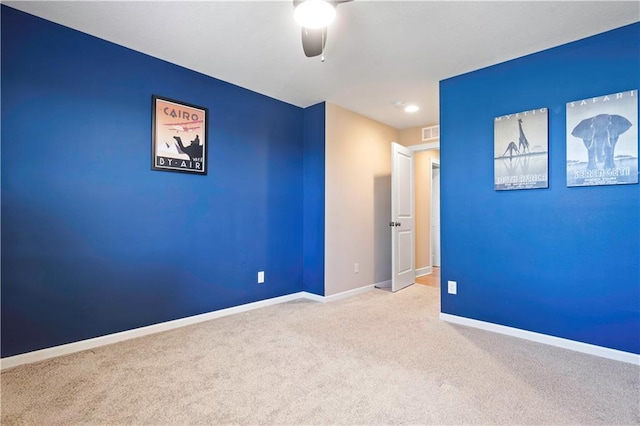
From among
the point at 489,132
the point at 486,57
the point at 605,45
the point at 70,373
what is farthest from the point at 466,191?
the point at 70,373

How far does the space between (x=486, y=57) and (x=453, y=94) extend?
0.46 meters

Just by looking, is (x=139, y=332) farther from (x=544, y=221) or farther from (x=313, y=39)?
(x=544, y=221)

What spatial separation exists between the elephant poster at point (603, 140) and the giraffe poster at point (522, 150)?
167mm

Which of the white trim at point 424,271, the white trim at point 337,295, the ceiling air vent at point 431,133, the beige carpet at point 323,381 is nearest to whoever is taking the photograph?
the beige carpet at point 323,381

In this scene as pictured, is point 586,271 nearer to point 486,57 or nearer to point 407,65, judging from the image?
point 486,57

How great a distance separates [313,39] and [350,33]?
64 cm

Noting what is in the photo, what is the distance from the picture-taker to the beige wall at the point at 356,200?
401 centimetres

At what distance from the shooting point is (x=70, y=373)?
6.77 ft

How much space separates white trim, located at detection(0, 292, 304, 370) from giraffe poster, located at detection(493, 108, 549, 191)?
285 centimetres

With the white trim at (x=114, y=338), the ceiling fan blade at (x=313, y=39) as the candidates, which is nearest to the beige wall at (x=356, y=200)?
the white trim at (x=114, y=338)

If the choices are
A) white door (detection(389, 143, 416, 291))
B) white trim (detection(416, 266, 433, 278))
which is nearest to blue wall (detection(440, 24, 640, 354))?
white door (detection(389, 143, 416, 291))

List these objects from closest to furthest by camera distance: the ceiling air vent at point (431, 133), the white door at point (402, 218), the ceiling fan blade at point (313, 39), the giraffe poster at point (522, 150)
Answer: the ceiling fan blade at point (313, 39) → the giraffe poster at point (522, 150) → the white door at point (402, 218) → the ceiling air vent at point (431, 133)

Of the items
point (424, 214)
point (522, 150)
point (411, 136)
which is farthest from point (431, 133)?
point (522, 150)

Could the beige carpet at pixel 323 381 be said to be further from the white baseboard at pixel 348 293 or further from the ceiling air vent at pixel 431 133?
the ceiling air vent at pixel 431 133
